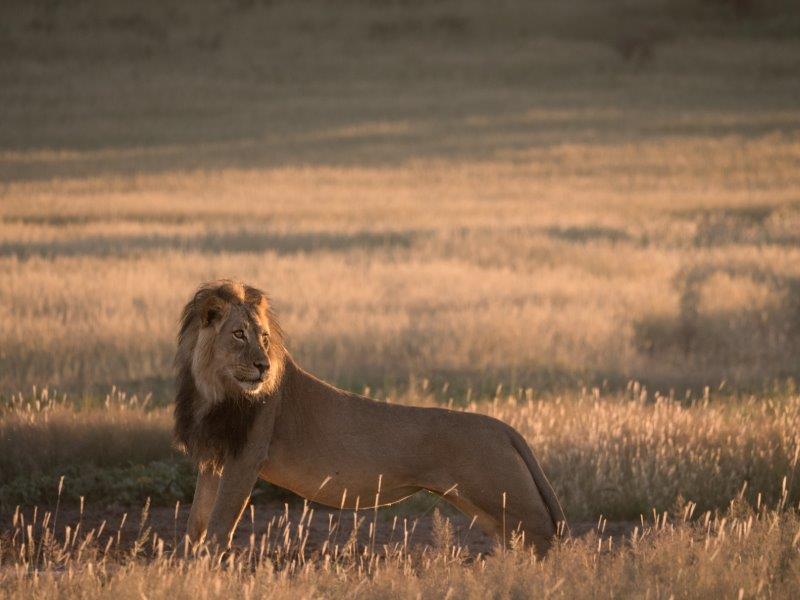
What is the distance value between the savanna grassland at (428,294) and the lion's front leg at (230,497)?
0.94ft

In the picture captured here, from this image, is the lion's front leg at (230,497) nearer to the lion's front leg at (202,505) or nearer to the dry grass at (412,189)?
the lion's front leg at (202,505)

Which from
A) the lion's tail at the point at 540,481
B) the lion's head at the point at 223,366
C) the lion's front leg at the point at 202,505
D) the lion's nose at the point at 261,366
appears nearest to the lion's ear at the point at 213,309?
the lion's head at the point at 223,366

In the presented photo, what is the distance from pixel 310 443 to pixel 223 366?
0.64 meters

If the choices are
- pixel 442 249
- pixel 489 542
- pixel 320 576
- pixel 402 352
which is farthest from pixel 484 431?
pixel 442 249

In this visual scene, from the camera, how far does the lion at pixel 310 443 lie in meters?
6.12

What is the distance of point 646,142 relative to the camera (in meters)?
62.4

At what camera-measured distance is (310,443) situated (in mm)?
6355

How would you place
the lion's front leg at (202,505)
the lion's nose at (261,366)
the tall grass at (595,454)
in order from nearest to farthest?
the lion's nose at (261,366), the lion's front leg at (202,505), the tall grass at (595,454)

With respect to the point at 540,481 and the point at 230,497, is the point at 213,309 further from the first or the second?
the point at 540,481

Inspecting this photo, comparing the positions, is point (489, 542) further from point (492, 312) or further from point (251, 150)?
point (251, 150)

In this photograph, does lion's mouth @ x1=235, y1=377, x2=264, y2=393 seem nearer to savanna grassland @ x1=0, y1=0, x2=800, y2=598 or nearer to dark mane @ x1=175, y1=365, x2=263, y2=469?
dark mane @ x1=175, y1=365, x2=263, y2=469

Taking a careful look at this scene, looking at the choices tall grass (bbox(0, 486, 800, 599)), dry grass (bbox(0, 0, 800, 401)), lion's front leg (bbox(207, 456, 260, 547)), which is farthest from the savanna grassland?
lion's front leg (bbox(207, 456, 260, 547))

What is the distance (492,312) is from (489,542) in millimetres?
10458

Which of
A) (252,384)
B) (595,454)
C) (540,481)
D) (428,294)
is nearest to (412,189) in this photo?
(428,294)
